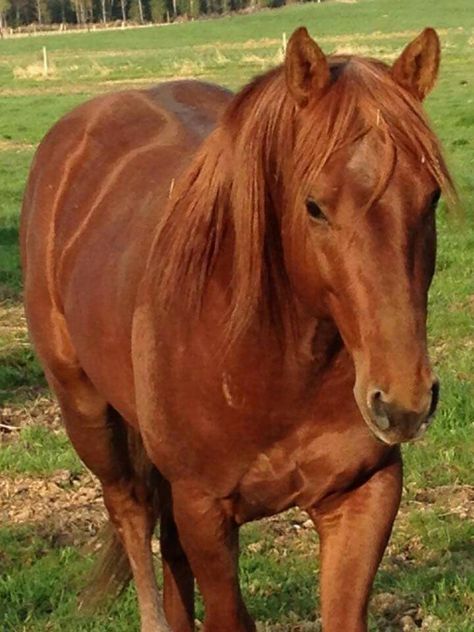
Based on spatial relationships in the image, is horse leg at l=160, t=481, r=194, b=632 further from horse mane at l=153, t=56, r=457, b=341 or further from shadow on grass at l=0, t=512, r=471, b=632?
horse mane at l=153, t=56, r=457, b=341

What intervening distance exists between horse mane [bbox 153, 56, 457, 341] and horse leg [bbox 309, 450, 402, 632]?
19.6 inches

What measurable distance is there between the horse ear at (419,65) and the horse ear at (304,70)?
17 centimetres

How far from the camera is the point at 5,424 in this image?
574 centimetres

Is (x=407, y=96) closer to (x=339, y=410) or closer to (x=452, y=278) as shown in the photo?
(x=339, y=410)

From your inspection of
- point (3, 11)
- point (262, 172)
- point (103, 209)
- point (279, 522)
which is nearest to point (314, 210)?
point (262, 172)

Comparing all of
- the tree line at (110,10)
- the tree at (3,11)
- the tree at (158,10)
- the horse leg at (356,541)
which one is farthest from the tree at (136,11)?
the horse leg at (356,541)

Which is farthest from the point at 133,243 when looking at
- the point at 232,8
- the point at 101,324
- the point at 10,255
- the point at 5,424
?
the point at 232,8

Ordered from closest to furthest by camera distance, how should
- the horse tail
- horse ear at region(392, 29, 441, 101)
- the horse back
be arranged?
horse ear at region(392, 29, 441, 101), the horse back, the horse tail

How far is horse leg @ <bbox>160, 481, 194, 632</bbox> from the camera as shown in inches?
148

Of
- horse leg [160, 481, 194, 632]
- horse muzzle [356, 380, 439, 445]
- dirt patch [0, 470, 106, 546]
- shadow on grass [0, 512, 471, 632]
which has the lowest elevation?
dirt patch [0, 470, 106, 546]

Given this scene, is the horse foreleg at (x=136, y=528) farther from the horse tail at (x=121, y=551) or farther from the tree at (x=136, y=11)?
the tree at (x=136, y=11)

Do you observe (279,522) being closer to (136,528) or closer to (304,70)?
(136,528)

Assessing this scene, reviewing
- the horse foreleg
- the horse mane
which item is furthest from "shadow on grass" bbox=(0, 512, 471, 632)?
the horse mane

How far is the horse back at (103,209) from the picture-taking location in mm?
3359
